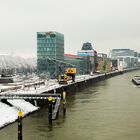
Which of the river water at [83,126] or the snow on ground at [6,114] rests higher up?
the snow on ground at [6,114]

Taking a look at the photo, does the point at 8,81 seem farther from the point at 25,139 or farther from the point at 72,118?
the point at 25,139

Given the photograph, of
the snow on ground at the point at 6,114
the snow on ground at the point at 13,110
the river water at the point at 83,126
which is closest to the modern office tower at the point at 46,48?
the snow on ground at the point at 13,110

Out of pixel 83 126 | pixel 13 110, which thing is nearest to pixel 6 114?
pixel 13 110

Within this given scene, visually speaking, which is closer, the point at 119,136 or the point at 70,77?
the point at 119,136

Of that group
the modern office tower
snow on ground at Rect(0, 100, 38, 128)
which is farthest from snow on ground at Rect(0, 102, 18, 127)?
the modern office tower

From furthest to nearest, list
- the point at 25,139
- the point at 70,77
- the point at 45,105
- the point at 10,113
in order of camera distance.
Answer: the point at 70,77 → the point at 45,105 → the point at 10,113 → the point at 25,139

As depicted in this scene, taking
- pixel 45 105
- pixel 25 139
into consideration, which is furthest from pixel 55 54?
pixel 25 139

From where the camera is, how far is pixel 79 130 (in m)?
35.8

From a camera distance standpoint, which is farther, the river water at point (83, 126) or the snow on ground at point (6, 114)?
the snow on ground at point (6, 114)

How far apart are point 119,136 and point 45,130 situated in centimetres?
718

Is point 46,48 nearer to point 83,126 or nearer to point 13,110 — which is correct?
point 13,110

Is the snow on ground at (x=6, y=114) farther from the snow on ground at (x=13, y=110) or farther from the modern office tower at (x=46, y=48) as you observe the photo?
the modern office tower at (x=46, y=48)

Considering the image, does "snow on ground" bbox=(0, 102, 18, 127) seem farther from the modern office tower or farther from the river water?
the modern office tower

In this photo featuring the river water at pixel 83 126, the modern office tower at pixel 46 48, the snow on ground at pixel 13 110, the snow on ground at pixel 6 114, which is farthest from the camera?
the modern office tower at pixel 46 48
